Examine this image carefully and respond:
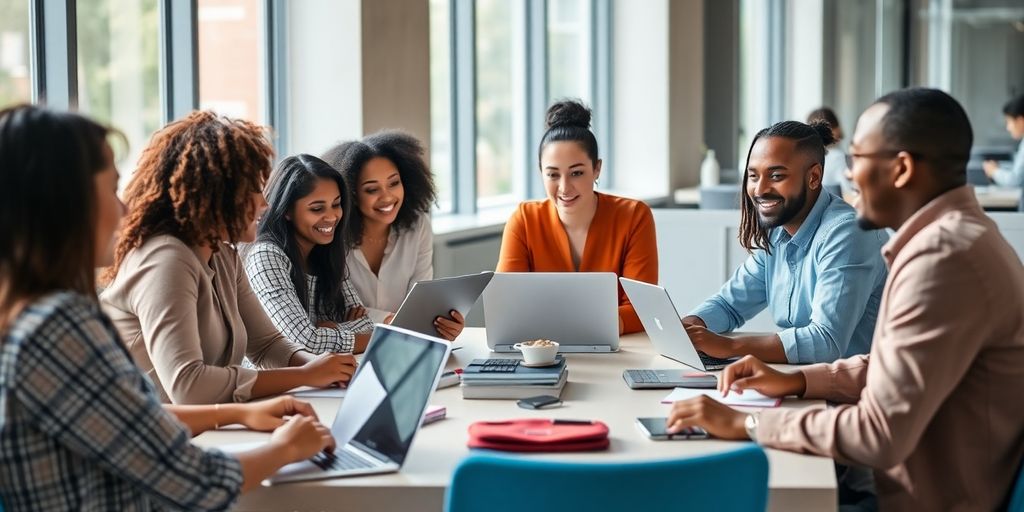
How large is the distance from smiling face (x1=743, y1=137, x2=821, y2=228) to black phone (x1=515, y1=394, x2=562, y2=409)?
86 cm

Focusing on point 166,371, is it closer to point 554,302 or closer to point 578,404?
point 578,404

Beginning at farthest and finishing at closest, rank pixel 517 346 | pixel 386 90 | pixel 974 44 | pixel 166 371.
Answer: pixel 974 44
pixel 386 90
pixel 517 346
pixel 166 371

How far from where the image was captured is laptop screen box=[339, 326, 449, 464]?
5.49 feet

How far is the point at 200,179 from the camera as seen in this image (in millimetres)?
2086

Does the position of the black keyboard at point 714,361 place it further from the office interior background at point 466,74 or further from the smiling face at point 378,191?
the office interior background at point 466,74

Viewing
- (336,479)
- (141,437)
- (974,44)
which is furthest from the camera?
(974,44)

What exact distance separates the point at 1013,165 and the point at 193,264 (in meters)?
6.61

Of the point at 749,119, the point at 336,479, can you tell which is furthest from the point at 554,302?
the point at 749,119

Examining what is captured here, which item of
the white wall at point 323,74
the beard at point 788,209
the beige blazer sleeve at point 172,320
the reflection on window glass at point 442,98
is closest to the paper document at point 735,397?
the beard at point 788,209

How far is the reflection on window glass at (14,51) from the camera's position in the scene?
9.64ft

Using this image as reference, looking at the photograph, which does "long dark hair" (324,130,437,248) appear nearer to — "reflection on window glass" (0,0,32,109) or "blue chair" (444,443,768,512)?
"reflection on window glass" (0,0,32,109)

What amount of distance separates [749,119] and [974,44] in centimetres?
558

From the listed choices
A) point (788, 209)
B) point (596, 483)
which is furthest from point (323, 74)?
point (596, 483)

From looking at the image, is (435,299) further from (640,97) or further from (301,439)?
(640,97)
